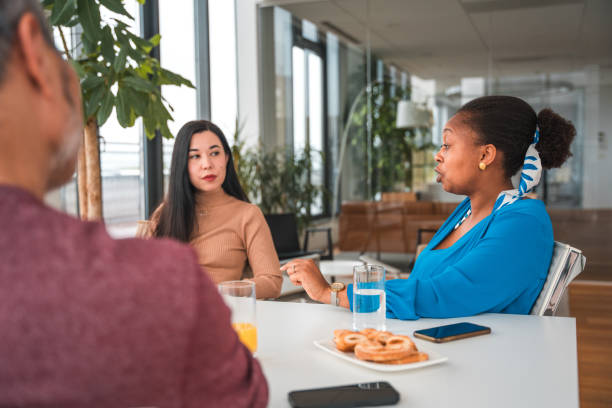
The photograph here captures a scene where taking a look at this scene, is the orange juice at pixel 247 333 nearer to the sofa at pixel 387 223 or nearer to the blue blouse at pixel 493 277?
the blue blouse at pixel 493 277

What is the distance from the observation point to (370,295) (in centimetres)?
129

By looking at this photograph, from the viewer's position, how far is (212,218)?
2299 millimetres

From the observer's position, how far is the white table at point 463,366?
0.91 meters

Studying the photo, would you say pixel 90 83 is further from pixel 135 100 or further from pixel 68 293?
pixel 68 293

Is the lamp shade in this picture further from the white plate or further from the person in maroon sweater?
the person in maroon sweater

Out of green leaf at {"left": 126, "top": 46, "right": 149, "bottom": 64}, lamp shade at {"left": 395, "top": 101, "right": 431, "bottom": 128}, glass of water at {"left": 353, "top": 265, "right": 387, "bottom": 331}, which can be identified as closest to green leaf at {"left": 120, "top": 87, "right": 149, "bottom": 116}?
green leaf at {"left": 126, "top": 46, "right": 149, "bottom": 64}

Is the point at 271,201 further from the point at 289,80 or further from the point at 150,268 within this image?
the point at 150,268

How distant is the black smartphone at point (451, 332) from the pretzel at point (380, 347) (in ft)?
Result: 0.51

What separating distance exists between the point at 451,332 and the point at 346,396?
45cm

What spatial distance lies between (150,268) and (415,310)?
3.38ft

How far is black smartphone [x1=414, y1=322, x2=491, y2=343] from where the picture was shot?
1.20m

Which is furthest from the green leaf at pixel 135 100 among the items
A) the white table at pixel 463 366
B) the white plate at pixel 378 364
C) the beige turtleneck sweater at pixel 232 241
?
the white plate at pixel 378 364

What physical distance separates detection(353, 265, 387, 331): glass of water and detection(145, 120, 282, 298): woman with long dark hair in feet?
2.92

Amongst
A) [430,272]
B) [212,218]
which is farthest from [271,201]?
[430,272]
